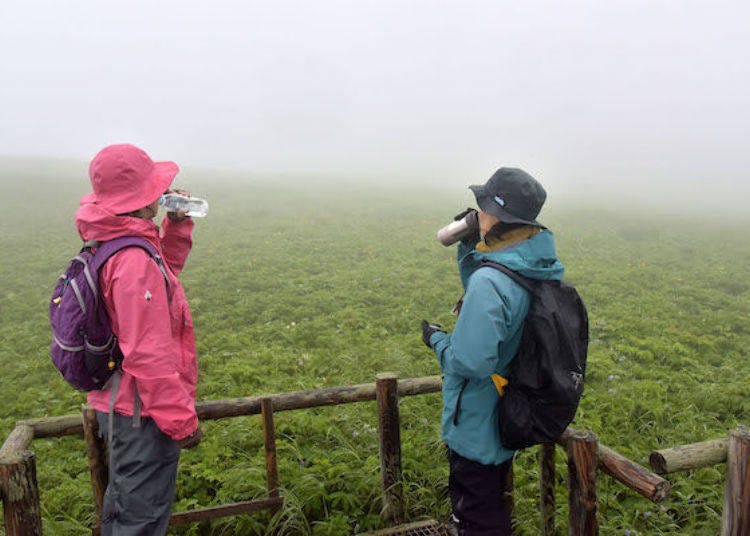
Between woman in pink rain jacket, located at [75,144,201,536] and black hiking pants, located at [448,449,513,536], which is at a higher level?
woman in pink rain jacket, located at [75,144,201,536]


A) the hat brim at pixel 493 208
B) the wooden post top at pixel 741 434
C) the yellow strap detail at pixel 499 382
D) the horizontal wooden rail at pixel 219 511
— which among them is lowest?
the horizontal wooden rail at pixel 219 511

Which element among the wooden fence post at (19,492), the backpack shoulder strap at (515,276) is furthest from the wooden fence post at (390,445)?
the wooden fence post at (19,492)

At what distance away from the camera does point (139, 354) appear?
2848mm

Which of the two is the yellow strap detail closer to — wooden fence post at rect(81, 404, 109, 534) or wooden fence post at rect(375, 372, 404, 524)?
wooden fence post at rect(375, 372, 404, 524)

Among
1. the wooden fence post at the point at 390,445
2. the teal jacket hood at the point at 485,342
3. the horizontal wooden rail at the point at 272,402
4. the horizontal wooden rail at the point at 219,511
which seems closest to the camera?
the teal jacket hood at the point at 485,342

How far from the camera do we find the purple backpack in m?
2.89

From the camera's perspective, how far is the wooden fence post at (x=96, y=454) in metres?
3.63

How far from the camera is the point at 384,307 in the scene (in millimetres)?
11492

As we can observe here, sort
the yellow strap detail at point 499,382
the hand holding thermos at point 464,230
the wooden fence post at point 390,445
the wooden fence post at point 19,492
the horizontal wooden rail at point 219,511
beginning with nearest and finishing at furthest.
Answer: the wooden fence post at point 19,492, the yellow strap detail at point 499,382, the hand holding thermos at point 464,230, the horizontal wooden rail at point 219,511, the wooden fence post at point 390,445

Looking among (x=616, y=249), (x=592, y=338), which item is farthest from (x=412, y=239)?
(x=592, y=338)

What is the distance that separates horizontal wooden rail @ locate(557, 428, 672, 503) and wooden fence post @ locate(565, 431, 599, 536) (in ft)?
0.24

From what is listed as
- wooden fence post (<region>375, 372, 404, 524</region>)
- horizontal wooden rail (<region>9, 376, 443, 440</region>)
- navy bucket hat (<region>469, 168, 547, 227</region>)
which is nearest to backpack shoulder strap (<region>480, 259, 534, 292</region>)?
navy bucket hat (<region>469, 168, 547, 227</region>)

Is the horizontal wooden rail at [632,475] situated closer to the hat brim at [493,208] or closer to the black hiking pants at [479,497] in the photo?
the black hiking pants at [479,497]

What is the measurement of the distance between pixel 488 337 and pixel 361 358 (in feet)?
19.1
